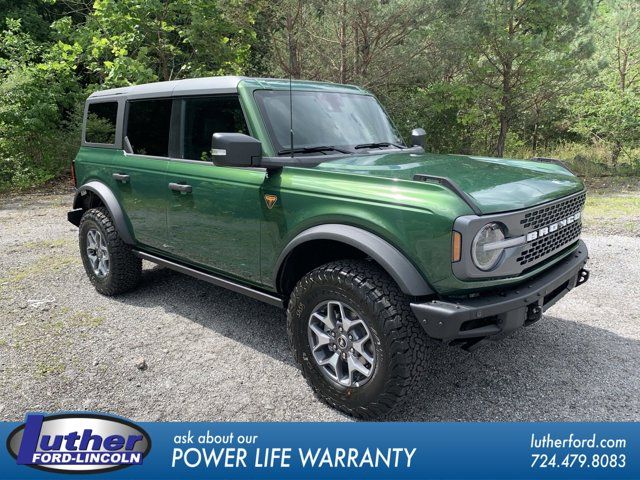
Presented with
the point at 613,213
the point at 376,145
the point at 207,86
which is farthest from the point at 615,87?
the point at 207,86

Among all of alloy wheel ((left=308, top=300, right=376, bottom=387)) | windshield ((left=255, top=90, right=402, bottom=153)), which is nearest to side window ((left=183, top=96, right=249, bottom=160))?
windshield ((left=255, top=90, right=402, bottom=153))

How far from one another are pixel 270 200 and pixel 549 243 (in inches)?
66.9

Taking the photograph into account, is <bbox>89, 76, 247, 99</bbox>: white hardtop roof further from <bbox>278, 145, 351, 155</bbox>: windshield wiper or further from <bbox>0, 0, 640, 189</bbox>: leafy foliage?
<bbox>0, 0, 640, 189</bbox>: leafy foliage

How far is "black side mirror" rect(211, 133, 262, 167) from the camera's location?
293cm

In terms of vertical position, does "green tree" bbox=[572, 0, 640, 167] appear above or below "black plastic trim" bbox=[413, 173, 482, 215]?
above

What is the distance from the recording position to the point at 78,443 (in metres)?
2.52

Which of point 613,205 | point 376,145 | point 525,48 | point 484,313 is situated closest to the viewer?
point 484,313

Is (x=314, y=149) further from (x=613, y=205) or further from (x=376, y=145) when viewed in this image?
(x=613, y=205)

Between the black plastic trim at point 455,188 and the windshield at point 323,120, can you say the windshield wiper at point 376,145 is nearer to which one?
the windshield at point 323,120

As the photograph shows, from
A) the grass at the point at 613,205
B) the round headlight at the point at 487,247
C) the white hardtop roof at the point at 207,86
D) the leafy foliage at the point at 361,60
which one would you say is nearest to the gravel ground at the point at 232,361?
the round headlight at the point at 487,247

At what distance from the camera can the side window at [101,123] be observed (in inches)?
184

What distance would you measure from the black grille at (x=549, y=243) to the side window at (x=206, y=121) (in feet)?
6.30

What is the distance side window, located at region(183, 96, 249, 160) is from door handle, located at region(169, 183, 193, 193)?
0.75 feet

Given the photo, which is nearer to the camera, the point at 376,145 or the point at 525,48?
the point at 376,145
